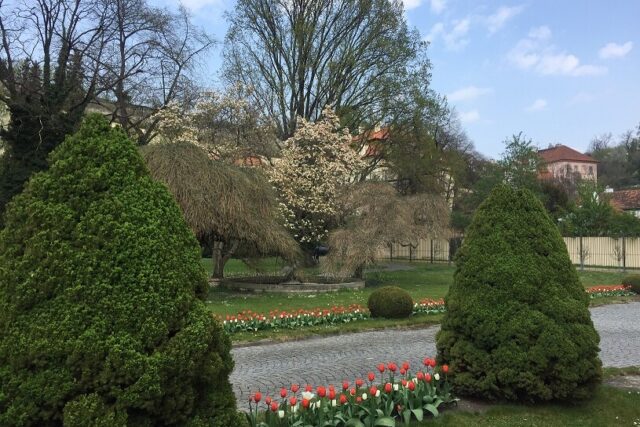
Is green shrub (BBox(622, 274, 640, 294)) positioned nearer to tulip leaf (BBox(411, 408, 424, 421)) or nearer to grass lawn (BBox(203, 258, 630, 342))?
grass lawn (BBox(203, 258, 630, 342))

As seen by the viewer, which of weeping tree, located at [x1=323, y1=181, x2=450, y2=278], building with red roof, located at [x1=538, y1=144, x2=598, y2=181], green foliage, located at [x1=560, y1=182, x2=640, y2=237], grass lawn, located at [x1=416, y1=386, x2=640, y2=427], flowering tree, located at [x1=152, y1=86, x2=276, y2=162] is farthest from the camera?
building with red roof, located at [x1=538, y1=144, x2=598, y2=181]

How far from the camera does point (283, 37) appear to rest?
3450 cm

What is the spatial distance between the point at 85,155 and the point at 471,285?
4.25 m

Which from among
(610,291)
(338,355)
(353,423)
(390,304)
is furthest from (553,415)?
(610,291)

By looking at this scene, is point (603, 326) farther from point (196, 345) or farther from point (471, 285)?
point (196, 345)

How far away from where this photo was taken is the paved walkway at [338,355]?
793 cm

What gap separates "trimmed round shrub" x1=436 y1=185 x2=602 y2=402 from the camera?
5723mm

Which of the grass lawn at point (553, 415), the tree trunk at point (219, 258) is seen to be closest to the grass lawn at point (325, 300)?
the tree trunk at point (219, 258)

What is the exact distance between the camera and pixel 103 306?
3.33 metres

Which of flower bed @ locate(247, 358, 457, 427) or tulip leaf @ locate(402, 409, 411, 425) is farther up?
flower bed @ locate(247, 358, 457, 427)

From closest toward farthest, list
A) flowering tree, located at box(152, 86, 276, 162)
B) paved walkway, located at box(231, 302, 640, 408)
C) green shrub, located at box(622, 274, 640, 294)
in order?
paved walkway, located at box(231, 302, 640, 408), green shrub, located at box(622, 274, 640, 294), flowering tree, located at box(152, 86, 276, 162)

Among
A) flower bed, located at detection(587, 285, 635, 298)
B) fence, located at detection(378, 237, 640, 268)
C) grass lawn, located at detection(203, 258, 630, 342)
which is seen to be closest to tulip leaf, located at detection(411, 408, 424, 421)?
grass lawn, located at detection(203, 258, 630, 342)

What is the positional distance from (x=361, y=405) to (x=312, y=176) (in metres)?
23.5

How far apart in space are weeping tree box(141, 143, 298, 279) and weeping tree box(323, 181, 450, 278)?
2.49 m
